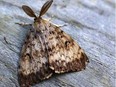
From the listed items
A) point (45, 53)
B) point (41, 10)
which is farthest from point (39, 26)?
point (45, 53)

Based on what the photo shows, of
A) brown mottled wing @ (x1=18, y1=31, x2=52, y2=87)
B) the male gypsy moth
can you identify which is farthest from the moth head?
brown mottled wing @ (x1=18, y1=31, x2=52, y2=87)

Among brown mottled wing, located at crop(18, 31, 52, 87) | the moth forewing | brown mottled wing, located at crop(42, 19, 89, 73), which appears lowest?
brown mottled wing, located at crop(18, 31, 52, 87)

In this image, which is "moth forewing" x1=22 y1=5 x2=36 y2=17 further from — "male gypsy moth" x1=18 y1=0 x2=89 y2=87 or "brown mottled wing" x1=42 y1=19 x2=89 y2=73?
"brown mottled wing" x1=42 y1=19 x2=89 y2=73

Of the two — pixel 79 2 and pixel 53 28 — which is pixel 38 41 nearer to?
pixel 53 28

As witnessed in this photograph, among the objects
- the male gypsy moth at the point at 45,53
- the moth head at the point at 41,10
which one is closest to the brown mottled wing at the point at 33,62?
the male gypsy moth at the point at 45,53

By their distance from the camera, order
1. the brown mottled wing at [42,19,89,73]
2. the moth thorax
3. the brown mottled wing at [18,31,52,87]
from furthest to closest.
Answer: the moth thorax → the brown mottled wing at [42,19,89,73] → the brown mottled wing at [18,31,52,87]

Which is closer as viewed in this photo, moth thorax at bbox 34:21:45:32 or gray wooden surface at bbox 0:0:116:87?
gray wooden surface at bbox 0:0:116:87

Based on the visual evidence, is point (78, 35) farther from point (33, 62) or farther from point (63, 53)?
point (33, 62)
